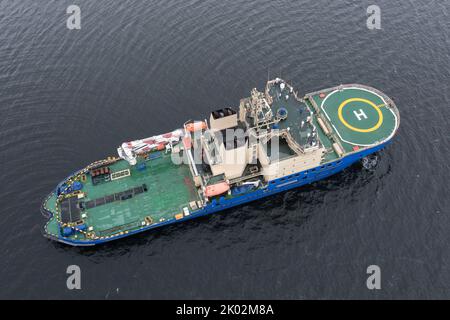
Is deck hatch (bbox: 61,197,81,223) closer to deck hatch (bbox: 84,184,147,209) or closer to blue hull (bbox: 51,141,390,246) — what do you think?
deck hatch (bbox: 84,184,147,209)

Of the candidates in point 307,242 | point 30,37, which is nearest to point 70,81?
point 30,37

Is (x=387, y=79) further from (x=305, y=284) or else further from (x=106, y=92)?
(x=106, y=92)

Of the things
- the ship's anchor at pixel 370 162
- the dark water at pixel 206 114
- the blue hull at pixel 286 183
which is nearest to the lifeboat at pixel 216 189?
the blue hull at pixel 286 183

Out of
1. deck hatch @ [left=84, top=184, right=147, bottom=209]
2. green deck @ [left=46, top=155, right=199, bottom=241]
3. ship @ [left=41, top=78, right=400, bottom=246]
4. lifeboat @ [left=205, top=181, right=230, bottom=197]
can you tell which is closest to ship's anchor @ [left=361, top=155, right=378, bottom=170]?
ship @ [left=41, top=78, right=400, bottom=246]

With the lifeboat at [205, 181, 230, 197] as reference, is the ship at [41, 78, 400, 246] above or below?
above

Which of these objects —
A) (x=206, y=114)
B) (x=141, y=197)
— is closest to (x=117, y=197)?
(x=141, y=197)

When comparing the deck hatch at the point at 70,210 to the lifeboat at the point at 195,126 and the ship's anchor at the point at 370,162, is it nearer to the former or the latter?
the lifeboat at the point at 195,126
